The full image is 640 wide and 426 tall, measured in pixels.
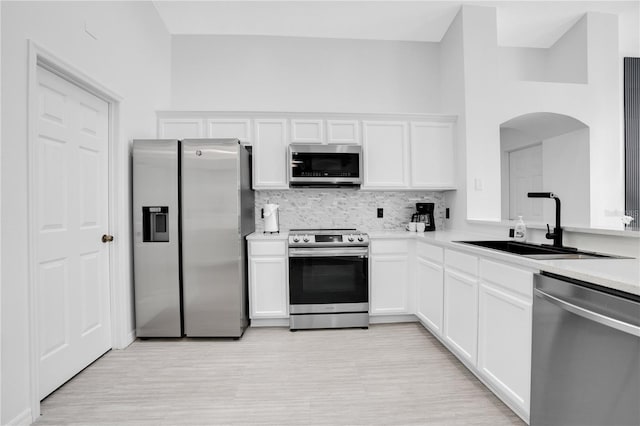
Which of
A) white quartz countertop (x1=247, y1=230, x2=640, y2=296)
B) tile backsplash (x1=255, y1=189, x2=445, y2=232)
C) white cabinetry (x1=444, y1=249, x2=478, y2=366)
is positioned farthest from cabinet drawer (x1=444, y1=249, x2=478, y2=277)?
tile backsplash (x1=255, y1=189, x2=445, y2=232)

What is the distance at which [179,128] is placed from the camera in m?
3.55

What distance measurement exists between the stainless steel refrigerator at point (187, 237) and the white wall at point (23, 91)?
184 mm

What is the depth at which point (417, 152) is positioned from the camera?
3.73 m

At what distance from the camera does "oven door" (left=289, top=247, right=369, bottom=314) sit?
318 cm

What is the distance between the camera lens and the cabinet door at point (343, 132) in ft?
12.0

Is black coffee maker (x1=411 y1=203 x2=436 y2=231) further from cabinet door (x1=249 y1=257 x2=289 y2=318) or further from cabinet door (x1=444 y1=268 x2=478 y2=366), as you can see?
cabinet door (x1=249 y1=257 x2=289 y2=318)

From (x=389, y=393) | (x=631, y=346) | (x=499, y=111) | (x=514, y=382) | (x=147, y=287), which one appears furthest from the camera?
(x=499, y=111)

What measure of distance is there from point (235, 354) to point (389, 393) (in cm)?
132

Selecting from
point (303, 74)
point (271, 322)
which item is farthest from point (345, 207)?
point (303, 74)

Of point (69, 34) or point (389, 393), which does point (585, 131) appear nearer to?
point (389, 393)

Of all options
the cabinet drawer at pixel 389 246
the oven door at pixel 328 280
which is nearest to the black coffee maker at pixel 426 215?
the cabinet drawer at pixel 389 246

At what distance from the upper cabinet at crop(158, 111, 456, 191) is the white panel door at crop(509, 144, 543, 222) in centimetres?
176

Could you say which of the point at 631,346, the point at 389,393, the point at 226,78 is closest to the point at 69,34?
the point at 226,78

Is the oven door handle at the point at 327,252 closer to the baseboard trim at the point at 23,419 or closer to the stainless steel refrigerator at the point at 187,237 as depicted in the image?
the stainless steel refrigerator at the point at 187,237
